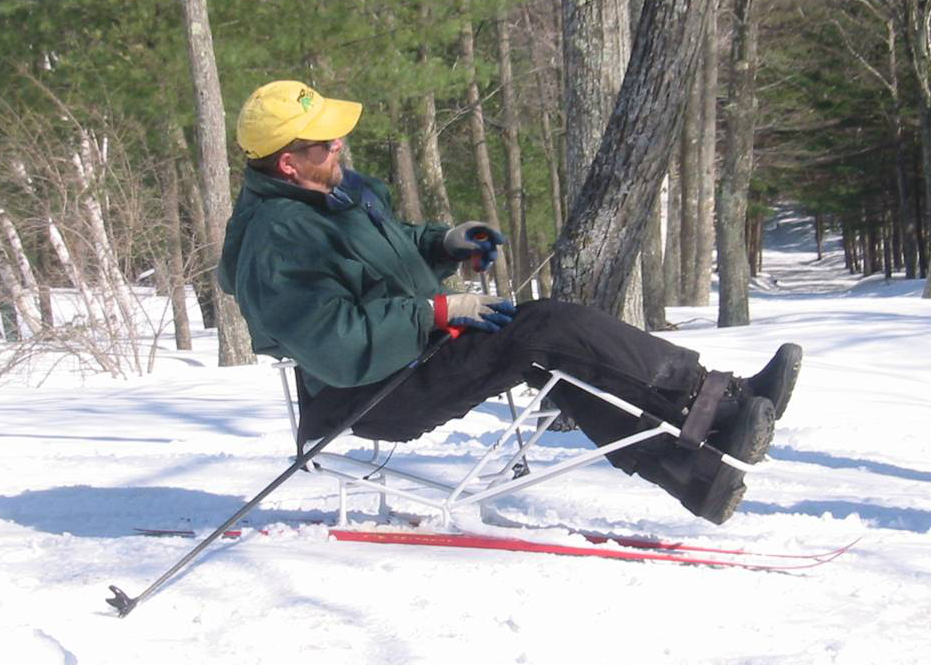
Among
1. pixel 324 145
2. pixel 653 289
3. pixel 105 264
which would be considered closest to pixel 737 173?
pixel 653 289

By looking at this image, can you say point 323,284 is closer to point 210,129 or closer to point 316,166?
point 316,166

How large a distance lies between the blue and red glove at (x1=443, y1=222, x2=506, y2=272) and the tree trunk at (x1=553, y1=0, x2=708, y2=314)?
1.90 metres

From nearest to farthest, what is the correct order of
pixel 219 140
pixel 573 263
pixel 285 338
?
pixel 285 338 → pixel 573 263 → pixel 219 140

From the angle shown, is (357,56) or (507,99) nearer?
(357,56)

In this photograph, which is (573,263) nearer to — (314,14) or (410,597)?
(410,597)

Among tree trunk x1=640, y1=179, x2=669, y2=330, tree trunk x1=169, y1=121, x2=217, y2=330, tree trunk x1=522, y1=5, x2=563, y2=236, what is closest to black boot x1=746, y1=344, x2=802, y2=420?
tree trunk x1=169, y1=121, x2=217, y2=330

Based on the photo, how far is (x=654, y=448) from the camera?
10.9 ft

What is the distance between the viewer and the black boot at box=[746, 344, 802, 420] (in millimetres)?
3334

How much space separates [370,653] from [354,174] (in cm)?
179

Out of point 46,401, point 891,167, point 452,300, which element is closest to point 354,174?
point 452,300

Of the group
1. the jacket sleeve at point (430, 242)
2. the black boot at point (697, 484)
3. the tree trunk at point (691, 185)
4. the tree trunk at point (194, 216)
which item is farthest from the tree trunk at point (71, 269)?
the tree trunk at point (691, 185)

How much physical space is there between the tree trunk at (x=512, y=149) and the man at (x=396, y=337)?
15.4m

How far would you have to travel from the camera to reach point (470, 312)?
10.6ft

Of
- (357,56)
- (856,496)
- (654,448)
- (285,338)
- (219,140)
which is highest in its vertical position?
(357,56)
